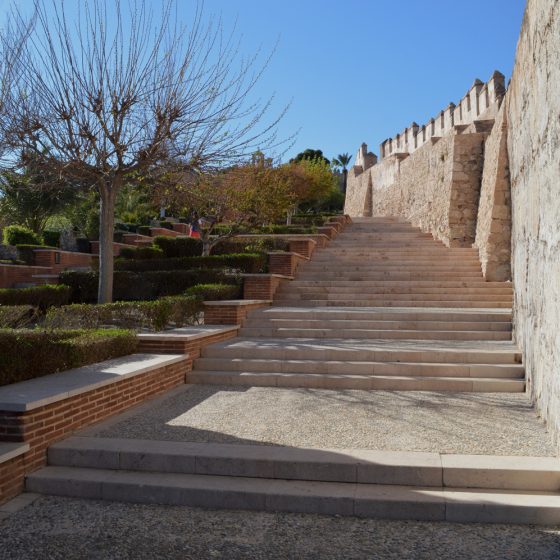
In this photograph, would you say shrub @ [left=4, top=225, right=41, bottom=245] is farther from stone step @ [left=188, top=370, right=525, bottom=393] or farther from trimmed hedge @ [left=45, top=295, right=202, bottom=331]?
stone step @ [left=188, top=370, right=525, bottom=393]

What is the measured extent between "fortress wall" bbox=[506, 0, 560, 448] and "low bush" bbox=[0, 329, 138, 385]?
444 cm

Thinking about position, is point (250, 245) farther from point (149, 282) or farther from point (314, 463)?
point (314, 463)

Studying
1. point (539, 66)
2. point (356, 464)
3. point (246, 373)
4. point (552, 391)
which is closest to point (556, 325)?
point (552, 391)

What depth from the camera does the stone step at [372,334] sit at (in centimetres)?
880

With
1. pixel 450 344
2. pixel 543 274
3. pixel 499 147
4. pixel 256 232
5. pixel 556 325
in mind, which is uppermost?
pixel 499 147

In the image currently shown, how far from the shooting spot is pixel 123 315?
29.0ft

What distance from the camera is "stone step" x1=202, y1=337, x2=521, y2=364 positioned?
7.16 metres

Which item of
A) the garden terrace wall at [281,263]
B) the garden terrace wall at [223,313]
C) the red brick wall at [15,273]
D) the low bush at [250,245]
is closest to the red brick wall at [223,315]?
the garden terrace wall at [223,313]

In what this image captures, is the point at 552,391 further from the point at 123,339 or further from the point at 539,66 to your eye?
the point at 123,339

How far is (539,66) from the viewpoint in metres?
4.93

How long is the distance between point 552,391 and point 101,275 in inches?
328

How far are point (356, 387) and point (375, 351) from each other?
30.9 inches

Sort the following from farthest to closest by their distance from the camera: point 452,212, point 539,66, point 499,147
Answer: point 452,212 < point 499,147 < point 539,66

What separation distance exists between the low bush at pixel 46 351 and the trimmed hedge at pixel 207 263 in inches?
270
